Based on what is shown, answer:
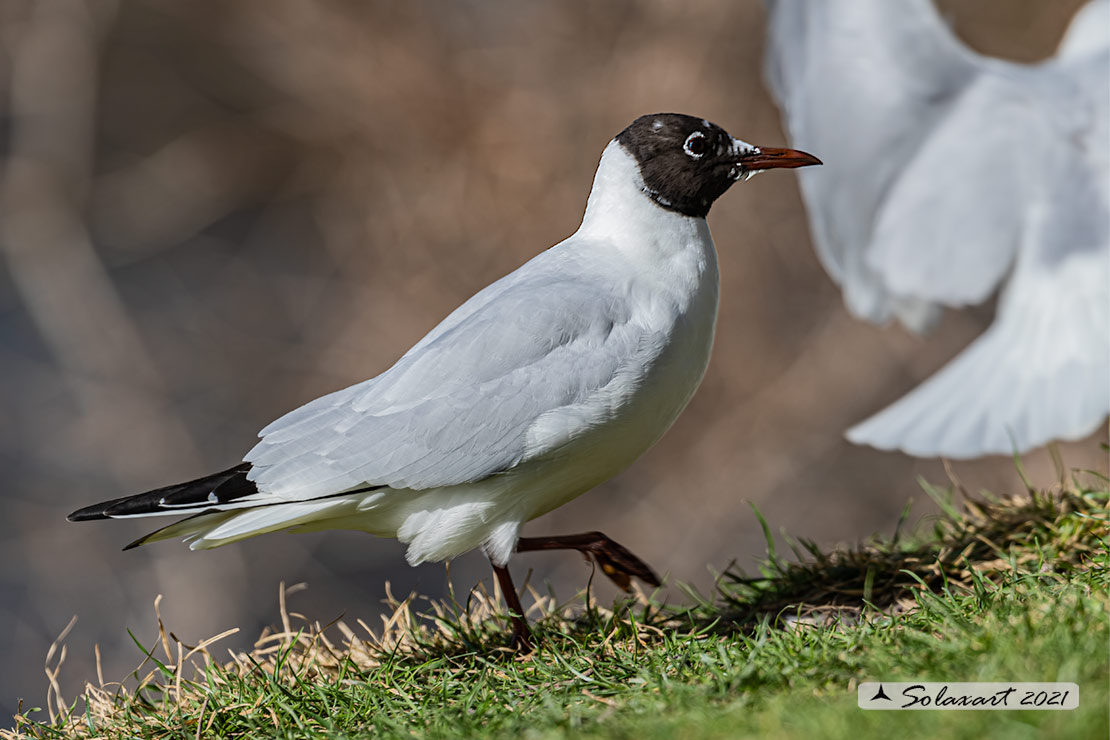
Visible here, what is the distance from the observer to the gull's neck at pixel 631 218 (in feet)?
8.71

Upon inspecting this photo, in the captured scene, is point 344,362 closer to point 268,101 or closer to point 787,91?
point 268,101

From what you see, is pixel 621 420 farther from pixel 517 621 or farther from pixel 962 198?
pixel 962 198

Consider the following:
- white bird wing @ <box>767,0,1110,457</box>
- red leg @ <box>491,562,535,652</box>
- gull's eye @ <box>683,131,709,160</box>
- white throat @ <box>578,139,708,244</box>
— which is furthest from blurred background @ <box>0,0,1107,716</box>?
gull's eye @ <box>683,131,709,160</box>

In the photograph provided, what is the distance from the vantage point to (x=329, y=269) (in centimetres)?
797

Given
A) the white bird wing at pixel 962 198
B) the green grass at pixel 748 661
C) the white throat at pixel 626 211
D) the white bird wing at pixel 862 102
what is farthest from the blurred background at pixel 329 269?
the white throat at pixel 626 211

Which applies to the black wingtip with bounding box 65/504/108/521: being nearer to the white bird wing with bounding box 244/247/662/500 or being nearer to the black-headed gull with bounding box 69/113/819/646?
the black-headed gull with bounding box 69/113/819/646

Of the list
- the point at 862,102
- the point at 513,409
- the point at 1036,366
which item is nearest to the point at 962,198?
the point at 862,102

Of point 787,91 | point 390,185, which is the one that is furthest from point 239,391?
point 787,91

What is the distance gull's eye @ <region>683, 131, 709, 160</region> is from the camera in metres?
2.70

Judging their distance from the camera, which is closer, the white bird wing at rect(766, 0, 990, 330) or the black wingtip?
the black wingtip

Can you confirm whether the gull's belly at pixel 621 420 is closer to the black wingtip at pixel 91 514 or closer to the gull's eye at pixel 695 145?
the gull's eye at pixel 695 145

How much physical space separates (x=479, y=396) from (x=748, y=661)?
0.76 metres

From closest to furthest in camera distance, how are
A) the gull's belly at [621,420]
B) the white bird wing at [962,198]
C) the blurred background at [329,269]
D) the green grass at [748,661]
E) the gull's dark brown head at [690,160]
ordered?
the green grass at [748,661], the gull's belly at [621,420], the gull's dark brown head at [690,160], the white bird wing at [962,198], the blurred background at [329,269]

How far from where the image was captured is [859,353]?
22.9 ft
